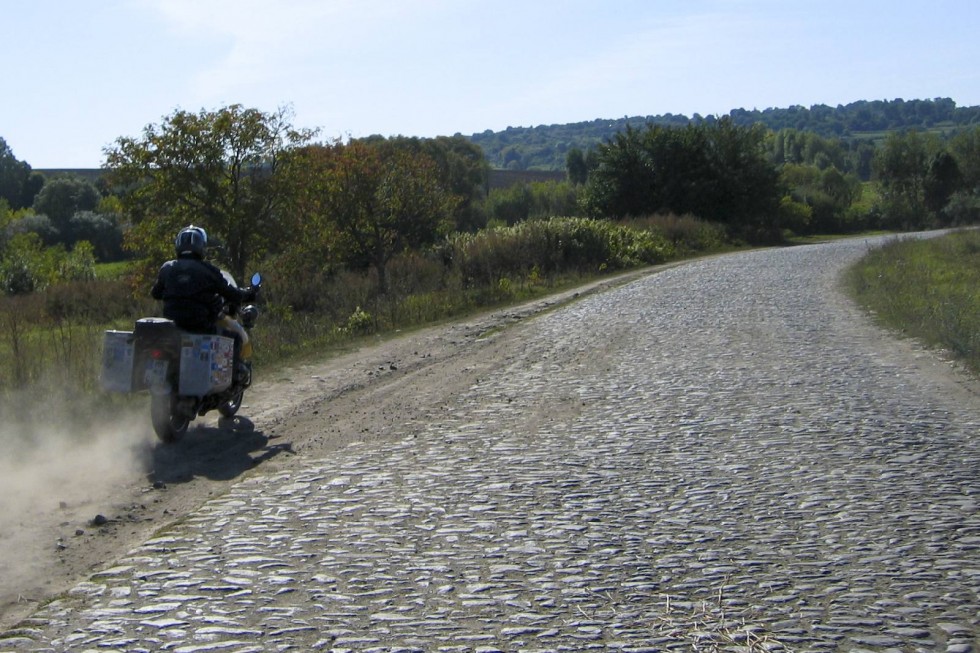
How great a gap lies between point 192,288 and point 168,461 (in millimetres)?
1690

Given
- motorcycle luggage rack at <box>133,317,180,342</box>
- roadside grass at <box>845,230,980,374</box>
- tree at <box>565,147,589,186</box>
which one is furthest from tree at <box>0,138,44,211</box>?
motorcycle luggage rack at <box>133,317,180,342</box>

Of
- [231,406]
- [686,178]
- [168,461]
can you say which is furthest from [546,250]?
[686,178]

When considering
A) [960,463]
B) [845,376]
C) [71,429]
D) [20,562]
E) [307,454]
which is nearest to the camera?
[20,562]

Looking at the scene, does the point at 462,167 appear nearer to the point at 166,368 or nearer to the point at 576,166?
the point at 576,166

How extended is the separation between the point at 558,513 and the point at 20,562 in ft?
10.5

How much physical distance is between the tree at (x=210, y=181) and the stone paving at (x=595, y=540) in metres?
17.9

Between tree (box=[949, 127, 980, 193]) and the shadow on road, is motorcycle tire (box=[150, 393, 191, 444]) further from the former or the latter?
tree (box=[949, 127, 980, 193])

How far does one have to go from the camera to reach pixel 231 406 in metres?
10.4

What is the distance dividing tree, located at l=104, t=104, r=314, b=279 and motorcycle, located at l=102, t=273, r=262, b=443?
18.7 metres

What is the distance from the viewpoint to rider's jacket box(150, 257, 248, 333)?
9656 millimetres

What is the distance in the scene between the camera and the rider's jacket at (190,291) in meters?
9.66

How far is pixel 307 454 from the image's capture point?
895 cm

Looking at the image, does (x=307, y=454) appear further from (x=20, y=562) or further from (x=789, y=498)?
(x=789, y=498)

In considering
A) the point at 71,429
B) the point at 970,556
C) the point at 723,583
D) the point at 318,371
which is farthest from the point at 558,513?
the point at 318,371
